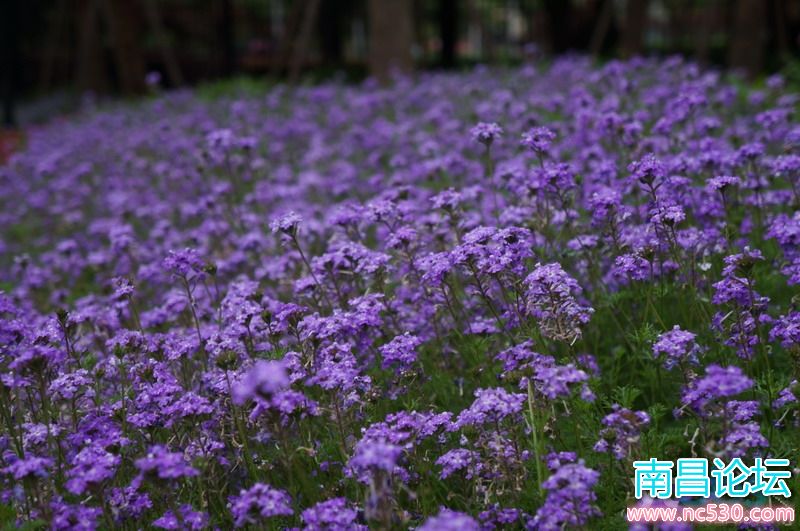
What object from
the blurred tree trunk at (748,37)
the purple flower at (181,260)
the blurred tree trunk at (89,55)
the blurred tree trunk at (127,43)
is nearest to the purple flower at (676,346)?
the purple flower at (181,260)

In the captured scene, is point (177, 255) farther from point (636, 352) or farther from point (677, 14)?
point (677, 14)

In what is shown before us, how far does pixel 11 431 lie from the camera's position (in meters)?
3.96

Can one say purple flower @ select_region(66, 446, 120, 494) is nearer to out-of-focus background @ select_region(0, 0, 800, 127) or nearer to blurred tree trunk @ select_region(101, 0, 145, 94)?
out-of-focus background @ select_region(0, 0, 800, 127)

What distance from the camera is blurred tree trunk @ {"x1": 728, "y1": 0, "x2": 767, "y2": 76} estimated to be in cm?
1544

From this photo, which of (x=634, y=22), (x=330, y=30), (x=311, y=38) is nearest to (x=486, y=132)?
(x=634, y=22)

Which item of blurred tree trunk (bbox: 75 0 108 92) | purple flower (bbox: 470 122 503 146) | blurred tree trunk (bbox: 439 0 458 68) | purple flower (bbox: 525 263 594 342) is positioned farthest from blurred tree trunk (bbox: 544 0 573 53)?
purple flower (bbox: 525 263 594 342)

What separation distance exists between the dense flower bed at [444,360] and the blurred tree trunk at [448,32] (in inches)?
1009

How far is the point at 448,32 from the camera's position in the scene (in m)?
33.1

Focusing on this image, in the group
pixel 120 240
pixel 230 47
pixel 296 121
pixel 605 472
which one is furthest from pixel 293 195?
pixel 230 47

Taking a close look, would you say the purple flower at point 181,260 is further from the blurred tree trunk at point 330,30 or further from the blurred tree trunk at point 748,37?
the blurred tree trunk at point 330,30

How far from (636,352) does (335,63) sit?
31.6m

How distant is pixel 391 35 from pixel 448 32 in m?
16.6

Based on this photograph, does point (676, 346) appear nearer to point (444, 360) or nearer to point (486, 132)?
point (444, 360)

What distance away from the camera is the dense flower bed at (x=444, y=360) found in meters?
3.51
